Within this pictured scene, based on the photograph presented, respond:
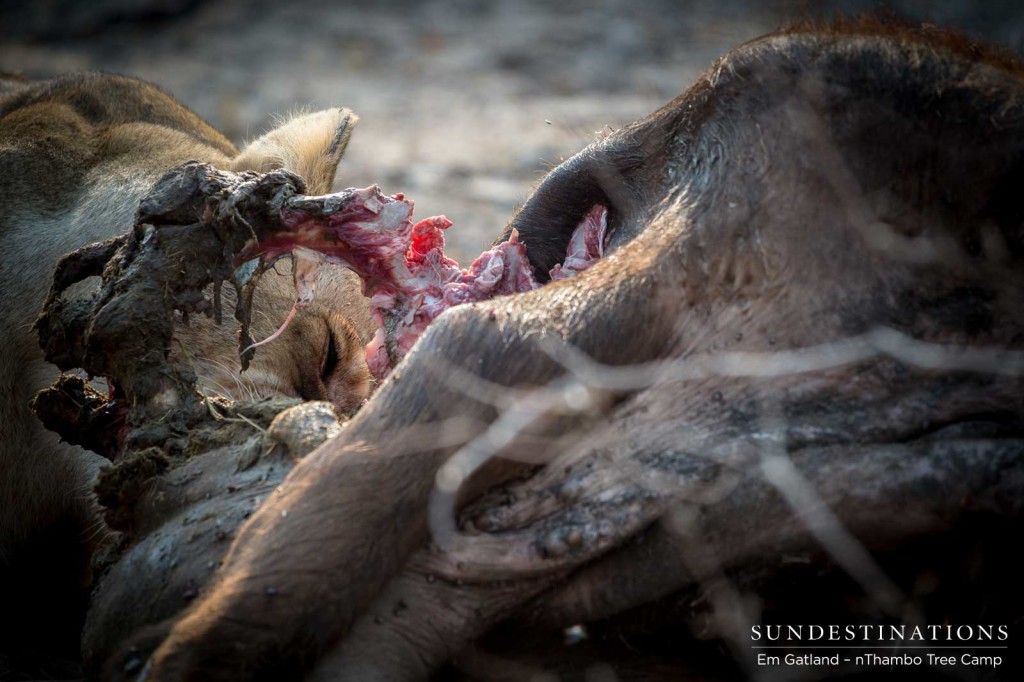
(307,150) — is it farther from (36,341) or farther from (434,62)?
(434,62)

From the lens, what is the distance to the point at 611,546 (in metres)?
1.83

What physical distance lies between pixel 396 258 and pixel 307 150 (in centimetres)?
100

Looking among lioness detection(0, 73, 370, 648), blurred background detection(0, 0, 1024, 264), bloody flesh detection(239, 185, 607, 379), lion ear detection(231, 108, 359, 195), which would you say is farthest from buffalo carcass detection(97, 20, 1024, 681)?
blurred background detection(0, 0, 1024, 264)

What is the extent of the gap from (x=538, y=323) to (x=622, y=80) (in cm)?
482

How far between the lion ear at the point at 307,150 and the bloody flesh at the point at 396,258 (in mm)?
763

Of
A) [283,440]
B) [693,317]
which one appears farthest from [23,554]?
[693,317]

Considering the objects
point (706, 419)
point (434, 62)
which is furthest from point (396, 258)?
point (434, 62)

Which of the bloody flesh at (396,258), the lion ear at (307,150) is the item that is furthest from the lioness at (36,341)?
the bloody flesh at (396,258)

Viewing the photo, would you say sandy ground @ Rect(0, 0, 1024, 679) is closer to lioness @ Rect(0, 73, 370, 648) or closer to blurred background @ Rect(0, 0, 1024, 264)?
blurred background @ Rect(0, 0, 1024, 264)

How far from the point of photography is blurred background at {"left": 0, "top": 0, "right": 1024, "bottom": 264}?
564 cm

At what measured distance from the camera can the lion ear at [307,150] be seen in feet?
10.9

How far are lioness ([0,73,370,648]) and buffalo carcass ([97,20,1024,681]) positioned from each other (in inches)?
37.5

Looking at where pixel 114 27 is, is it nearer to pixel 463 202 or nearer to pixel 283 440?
pixel 463 202

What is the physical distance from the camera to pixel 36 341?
9.18 feet
